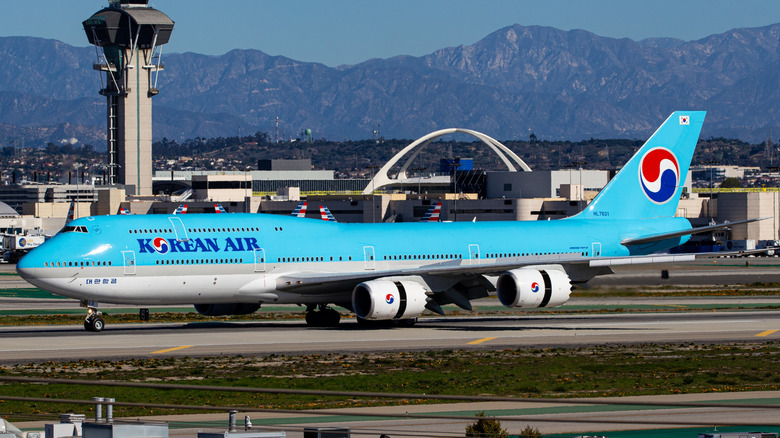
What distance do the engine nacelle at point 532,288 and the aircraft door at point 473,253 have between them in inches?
177

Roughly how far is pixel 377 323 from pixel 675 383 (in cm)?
2043

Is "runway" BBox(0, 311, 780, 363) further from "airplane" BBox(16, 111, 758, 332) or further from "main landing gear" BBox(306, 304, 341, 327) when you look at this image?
"airplane" BBox(16, 111, 758, 332)

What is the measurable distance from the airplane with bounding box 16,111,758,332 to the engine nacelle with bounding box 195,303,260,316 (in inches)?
2.2

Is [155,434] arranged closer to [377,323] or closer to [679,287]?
[377,323]

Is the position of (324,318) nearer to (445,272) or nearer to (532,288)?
(445,272)

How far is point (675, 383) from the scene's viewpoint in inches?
1276

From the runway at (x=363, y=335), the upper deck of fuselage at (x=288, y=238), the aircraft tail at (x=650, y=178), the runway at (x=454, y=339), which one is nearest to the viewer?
the runway at (x=454, y=339)

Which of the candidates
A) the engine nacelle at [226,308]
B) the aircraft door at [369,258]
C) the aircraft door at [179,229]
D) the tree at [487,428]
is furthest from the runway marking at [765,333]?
the tree at [487,428]

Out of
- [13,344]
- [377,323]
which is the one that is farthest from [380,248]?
[13,344]

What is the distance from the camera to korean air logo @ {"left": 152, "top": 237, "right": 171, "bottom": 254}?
45562mm

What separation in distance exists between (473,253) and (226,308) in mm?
11762

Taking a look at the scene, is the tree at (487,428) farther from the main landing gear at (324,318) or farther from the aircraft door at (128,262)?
the main landing gear at (324,318)

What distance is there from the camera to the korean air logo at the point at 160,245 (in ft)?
149

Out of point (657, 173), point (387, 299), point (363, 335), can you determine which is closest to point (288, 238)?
point (387, 299)
